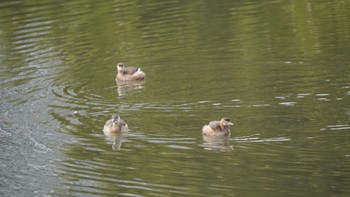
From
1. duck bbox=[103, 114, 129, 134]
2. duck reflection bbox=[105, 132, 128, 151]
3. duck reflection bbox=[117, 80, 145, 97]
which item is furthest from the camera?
duck reflection bbox=[117, 80, 145, 97]

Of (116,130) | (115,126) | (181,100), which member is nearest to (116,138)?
(116,130)

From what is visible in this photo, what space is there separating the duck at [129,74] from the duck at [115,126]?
200 inches

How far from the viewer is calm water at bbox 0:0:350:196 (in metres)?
19.5

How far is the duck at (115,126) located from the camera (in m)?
22.5

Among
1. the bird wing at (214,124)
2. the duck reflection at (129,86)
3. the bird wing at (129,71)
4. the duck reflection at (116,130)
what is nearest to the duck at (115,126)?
the duck reflection at (116,130)

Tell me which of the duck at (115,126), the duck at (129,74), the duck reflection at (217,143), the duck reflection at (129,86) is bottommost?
the duck reflection at (129,86)

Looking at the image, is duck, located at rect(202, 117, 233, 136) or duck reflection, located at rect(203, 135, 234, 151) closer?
duck reflection, located at rect(203, 135, 234, 151)

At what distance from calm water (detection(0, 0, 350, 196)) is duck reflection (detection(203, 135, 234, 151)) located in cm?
4

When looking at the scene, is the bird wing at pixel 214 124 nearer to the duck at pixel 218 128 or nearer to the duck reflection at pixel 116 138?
the duck at pixel 218 128

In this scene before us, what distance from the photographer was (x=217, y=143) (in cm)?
2181

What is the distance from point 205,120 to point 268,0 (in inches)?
680

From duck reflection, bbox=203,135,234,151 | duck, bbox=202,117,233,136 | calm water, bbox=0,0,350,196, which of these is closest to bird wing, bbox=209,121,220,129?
duck, bbox=202,117,233,136

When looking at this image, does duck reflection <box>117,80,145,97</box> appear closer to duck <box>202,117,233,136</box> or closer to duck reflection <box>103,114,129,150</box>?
duck reflection <box>103,114,129,150</box>

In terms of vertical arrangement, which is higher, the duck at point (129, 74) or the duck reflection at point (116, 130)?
the duck reflection at point (116, 130)
